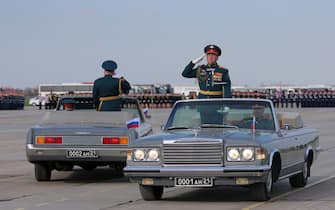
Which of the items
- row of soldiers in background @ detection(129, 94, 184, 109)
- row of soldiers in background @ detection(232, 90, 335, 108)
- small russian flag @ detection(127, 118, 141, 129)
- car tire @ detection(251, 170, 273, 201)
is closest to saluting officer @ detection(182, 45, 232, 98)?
small russian flag @ detection(127, 118, 141, 129)

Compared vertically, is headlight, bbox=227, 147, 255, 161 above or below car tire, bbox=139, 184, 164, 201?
above

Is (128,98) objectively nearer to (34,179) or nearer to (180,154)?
(34,179)

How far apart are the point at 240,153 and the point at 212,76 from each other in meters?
3.61

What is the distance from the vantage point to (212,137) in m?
11.0

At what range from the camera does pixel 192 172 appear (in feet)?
35.3

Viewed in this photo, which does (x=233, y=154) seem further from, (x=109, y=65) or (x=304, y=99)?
(x=304, y=99)

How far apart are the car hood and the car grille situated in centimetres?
9

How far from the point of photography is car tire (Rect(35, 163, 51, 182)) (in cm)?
1429

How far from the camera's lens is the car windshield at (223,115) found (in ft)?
39.6

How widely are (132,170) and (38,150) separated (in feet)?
9.82

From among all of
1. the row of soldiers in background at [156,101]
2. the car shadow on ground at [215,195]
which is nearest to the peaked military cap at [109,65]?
the car shadow on ground at [215,195]

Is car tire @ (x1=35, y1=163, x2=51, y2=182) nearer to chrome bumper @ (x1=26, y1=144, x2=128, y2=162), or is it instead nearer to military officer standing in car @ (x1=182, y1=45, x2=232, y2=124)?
chrome bumper @ (x1=26, y1=144, x2=128, y2=162)

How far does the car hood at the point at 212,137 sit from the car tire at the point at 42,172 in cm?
329

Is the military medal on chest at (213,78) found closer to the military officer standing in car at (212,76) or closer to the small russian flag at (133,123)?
the military officer standing in car at (212,76)
